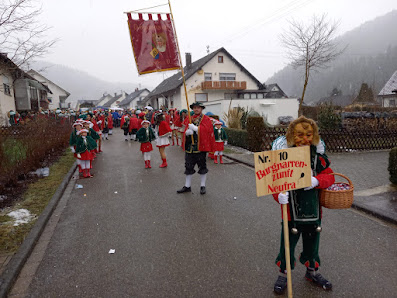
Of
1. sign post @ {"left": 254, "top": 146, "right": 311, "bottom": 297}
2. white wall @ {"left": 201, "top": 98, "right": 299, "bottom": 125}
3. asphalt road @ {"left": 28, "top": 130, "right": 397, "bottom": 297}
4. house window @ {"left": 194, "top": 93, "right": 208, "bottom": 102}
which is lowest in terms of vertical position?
asphalt road @ {"left": 28, "top": 130, "right": 397, "bottom": 297}

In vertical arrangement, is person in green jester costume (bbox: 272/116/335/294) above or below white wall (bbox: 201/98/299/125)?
below

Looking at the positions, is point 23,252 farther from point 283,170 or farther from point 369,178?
point 369,178

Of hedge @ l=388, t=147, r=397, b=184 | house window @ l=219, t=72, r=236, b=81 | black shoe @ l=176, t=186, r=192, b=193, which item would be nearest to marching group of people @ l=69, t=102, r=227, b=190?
black shoe @ l=176, t=186, r=192, b=193

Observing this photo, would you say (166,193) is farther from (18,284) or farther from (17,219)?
(18,284)

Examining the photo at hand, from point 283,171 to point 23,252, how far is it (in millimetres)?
3480

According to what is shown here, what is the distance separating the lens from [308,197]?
2.89 m

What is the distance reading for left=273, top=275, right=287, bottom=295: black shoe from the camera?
2.99 meters

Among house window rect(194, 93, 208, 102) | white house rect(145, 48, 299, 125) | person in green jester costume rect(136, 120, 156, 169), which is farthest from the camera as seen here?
house window rect(194, 93, 208, 102)

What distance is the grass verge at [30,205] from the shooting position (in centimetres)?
414

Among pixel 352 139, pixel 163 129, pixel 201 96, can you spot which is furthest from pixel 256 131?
pixel 201 96

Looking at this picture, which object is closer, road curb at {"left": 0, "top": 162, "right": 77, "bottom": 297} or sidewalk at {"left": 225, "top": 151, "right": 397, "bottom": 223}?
road curb at {"left": 0, "top": 162, "right": 77, "bottom": 297}

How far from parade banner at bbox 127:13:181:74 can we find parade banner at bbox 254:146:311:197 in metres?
4.03

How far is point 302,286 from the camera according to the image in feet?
10.2

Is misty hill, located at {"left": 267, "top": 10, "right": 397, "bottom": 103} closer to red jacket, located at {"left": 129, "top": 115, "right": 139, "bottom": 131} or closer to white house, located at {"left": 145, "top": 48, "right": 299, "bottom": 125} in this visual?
white house, located at {"left": 145, "top": 48, "right": 299, "bottom": 125}
